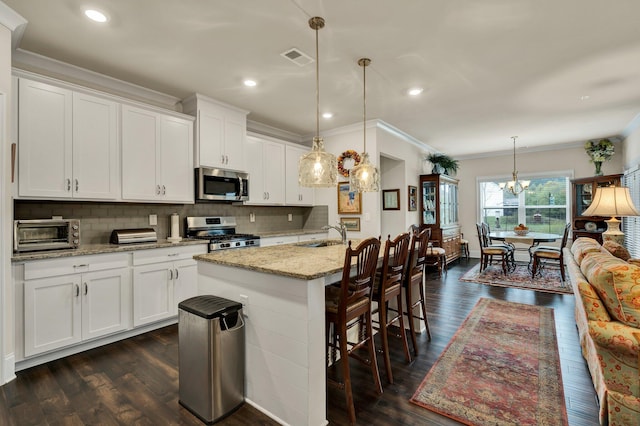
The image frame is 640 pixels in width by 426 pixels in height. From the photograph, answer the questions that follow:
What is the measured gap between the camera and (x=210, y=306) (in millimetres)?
1985

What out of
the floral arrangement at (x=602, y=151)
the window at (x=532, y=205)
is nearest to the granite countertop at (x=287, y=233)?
the window at (x=532, y=205)

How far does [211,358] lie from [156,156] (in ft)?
8.38

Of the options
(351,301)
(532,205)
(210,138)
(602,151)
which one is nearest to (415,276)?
(351,301)

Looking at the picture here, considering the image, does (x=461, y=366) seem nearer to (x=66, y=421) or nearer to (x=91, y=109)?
(x=66, y=421)

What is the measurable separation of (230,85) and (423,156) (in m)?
4.53

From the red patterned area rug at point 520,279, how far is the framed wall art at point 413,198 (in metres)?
1.56

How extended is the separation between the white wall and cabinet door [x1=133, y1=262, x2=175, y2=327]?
281 inches

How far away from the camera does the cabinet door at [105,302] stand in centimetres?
281

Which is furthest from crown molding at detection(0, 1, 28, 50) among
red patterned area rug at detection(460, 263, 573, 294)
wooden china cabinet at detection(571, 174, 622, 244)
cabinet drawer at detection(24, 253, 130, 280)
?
wooden china cabinet at detection(571, 174, 622, 244)

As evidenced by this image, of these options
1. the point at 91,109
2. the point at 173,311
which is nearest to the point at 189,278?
the point at 173,311

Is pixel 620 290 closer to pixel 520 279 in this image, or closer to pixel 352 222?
pixel 352 222

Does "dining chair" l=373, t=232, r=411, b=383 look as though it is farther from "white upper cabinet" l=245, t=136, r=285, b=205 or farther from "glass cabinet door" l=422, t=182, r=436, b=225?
"glass cabinet door" l=422, t=182, r=436, b=225

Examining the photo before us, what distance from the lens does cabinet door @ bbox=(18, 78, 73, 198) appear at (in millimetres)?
2650

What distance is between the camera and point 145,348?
291 cm
